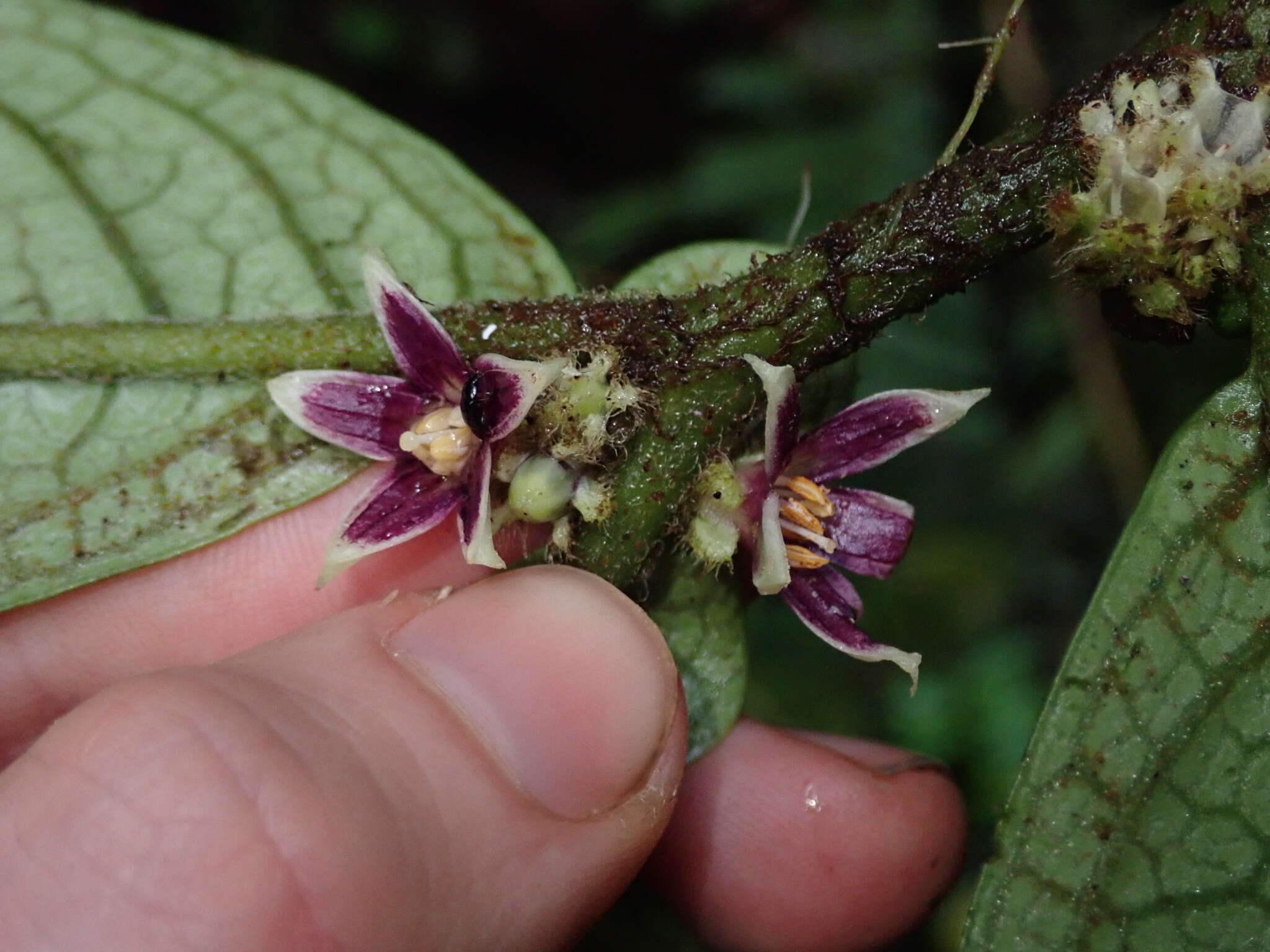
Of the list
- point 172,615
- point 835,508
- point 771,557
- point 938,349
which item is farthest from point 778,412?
point 938,349

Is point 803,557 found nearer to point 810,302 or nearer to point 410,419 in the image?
point 810,302

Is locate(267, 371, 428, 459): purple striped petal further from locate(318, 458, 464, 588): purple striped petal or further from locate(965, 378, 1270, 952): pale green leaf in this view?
locate(965, 378, 1270, 952): pale green leaf

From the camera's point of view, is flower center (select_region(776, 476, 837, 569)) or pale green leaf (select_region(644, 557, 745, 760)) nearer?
flower center (select_region(776, 476, 837, 569))

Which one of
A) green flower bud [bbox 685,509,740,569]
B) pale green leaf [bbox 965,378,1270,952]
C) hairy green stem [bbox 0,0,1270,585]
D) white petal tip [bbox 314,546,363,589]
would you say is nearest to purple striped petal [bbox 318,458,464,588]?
white petal tip [bbox 314,546,363,589]

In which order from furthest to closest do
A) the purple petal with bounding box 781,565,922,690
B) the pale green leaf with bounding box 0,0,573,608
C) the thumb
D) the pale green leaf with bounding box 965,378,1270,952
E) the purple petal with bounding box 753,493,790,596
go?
the pale green leaf with bounding box 0,0,573,608 → the purple petal with bounding box 781,565,922,690 → the purple petal with bounding box 753,493,790,596 → the pale green leaf with bounding box 965,378,1270,952 → the thumb

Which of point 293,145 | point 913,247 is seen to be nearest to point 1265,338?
point 913,247

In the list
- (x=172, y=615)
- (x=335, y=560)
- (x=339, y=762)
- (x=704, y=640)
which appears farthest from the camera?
(x=172, y=615)
